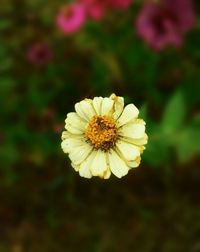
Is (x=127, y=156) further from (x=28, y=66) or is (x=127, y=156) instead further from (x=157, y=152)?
(x=28, y=66)

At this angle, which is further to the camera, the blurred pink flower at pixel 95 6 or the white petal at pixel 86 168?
the blurred pink flower at pixel 95 6

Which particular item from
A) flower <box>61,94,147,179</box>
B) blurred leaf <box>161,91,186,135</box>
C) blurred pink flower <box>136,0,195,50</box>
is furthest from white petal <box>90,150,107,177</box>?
blurred pink flower <box>136,0,195,50</box>

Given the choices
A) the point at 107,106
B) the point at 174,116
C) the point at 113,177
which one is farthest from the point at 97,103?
the point at 113,177

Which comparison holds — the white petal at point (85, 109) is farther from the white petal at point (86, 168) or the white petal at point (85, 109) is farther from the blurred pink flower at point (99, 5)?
the blurred pink flower at point (99, 5)

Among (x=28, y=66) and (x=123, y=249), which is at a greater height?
(x=28, y=66)

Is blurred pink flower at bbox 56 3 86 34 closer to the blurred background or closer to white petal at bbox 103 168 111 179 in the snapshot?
the blurred background

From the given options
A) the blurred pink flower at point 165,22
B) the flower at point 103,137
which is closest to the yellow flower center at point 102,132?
the flower at point 103,137

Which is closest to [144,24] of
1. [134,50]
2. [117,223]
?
[134,50]
